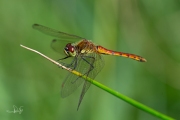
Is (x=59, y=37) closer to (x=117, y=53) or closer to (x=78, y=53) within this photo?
(x=78, y=53)

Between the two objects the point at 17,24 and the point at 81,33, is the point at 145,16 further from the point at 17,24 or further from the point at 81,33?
the point at 17,24

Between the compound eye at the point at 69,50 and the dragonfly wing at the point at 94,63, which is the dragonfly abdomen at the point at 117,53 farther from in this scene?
the compound eye at the point at 69,50

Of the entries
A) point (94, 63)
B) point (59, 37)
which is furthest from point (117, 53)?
point (59, 37)

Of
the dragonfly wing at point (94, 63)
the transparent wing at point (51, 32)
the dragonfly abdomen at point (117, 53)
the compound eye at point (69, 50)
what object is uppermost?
the transparent wing at point (51, 32)

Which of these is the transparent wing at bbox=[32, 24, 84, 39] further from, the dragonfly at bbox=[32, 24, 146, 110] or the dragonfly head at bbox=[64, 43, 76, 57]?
the dragonfly head at bbox=[64, 43, 76, 57]

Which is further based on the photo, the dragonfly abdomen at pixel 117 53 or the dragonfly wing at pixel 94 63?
the dragonfly abdomen at pixel 117 53

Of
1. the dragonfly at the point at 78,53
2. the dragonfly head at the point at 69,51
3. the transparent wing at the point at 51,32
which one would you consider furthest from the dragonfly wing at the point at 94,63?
the transparent wing at the point at 51,32

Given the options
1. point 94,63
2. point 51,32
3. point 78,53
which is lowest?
point 94,63

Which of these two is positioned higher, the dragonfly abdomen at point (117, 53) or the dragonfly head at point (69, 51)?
the dragonfly abdomen at point (117, 53)
